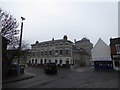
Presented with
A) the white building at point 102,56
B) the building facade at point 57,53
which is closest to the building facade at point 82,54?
the building facade at point 57,53

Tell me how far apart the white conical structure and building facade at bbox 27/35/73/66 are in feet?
39.6

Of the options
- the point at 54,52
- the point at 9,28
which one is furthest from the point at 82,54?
the point at 9,28

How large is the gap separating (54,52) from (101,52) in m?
19.2

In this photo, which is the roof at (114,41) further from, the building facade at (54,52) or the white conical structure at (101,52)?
the building facade at (54,52)

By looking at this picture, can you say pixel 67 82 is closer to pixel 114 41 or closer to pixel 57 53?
pixel 114 41

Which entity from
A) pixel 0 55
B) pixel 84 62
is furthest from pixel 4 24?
pixel 84 62

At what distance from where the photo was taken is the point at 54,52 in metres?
53.3

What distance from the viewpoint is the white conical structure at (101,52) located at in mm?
38231

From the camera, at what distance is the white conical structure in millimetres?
38231

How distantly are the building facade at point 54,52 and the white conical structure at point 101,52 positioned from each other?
39.6ft

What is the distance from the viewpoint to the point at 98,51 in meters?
40.6

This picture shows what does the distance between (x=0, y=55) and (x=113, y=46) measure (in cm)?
2808

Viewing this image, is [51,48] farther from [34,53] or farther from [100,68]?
[100,68]

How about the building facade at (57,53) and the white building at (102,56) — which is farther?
→ the building facade at (57,53)
